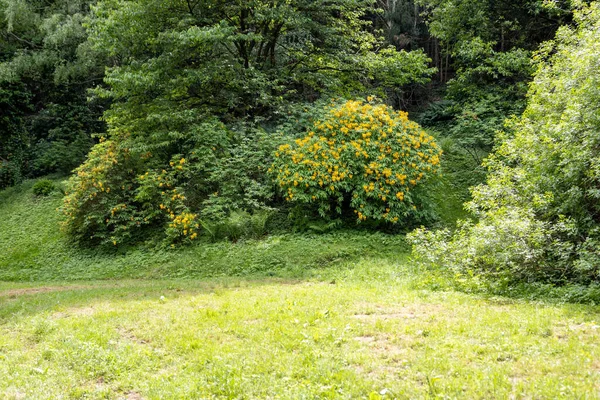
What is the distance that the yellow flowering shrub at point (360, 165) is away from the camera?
10711 mm

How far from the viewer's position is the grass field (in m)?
3.53

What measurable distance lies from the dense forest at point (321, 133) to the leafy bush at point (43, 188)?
4.1 inches

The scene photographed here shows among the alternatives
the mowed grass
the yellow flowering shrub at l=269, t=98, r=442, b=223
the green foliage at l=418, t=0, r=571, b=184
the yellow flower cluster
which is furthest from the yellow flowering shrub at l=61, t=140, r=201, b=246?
the green foliage at l=418, t=0, r=571, b=184

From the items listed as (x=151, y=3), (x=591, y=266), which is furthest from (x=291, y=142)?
(x=591, y=266)

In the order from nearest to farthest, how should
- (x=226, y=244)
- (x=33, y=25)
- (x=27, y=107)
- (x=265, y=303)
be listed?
(x=265, y=303) → (x=226, y=244) → (x=33, y=25) → (x=27, y=107)

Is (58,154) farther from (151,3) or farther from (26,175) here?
(151,3)

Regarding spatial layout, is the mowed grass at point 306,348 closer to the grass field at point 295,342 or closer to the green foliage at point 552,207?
the grass field at point 295,342

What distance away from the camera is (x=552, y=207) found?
23.1 ft

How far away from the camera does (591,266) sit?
5.80 meters

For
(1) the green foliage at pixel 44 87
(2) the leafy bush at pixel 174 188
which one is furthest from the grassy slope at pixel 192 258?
(1) the green foliage at pixel 44 87

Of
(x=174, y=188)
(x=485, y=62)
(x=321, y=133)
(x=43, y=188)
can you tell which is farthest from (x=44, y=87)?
(x=485, y=62)

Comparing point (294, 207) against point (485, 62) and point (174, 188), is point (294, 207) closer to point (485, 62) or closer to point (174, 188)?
point (174, 188)

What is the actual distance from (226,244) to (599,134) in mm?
7459

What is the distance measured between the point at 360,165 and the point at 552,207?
14.8 feet
